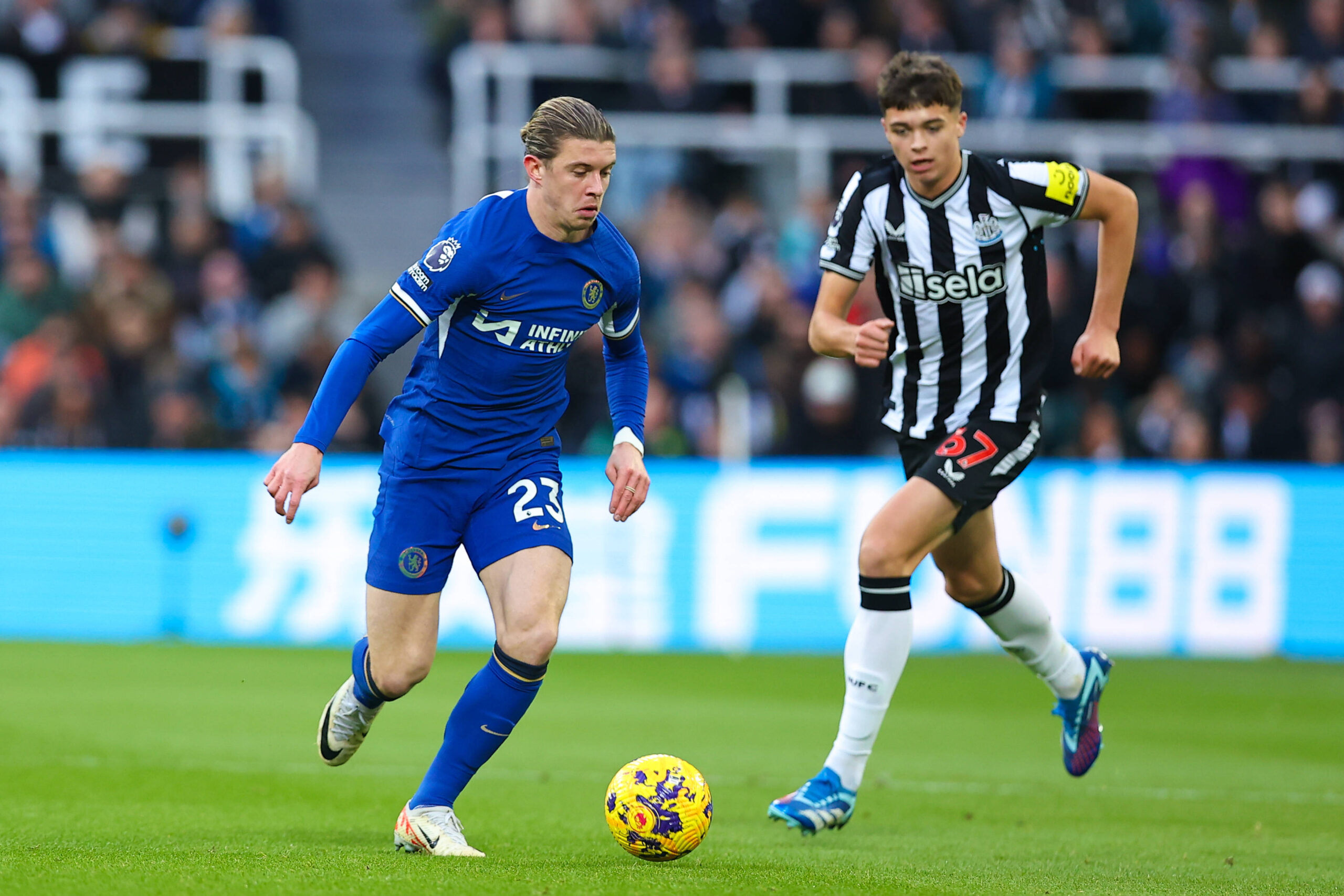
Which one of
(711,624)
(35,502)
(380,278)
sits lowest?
(711,624)

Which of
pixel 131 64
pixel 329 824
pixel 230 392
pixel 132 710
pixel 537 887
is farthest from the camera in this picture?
pixel 131 64

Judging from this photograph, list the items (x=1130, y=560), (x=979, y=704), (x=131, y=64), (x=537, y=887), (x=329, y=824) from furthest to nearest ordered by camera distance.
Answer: (x=131, y=64), (x=1130, y=560), (x=979, y=704), (x=329, y=824), (x=537, y=887)

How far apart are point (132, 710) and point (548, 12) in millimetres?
9811

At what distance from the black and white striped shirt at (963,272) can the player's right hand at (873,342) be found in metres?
0.51

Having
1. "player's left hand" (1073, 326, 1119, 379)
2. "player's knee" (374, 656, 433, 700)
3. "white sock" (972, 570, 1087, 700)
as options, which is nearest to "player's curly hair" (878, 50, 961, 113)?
"player's left hand" (1073, 326, 1119, 379)

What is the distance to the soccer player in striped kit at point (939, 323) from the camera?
616 centimetres

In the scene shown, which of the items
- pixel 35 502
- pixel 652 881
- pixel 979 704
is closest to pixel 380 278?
pixel 35 502

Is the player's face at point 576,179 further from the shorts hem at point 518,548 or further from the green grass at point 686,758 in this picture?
the green grass at point 686,758

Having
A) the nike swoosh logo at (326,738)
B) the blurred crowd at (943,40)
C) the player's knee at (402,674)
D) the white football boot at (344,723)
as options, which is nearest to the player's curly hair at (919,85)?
the player's knee at (402,674)

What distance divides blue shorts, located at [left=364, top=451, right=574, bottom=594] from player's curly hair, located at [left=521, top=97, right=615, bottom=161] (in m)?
1.02

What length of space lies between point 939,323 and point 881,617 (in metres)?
1.10

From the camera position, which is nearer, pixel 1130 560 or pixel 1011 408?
pixel 1011 408

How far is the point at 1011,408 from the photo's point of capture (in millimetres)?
6500

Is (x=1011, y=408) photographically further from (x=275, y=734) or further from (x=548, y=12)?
(x=548, y=12)
